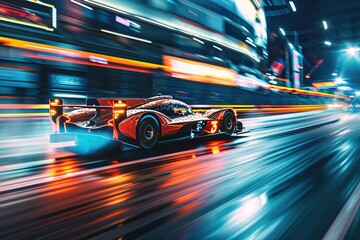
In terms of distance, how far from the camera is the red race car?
5352 mm

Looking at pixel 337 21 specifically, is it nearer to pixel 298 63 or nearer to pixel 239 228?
pixel 298 63

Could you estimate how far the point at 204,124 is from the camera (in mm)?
7070

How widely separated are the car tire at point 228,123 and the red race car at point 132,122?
18.1 inches

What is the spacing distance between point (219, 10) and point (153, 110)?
35545 millimetres

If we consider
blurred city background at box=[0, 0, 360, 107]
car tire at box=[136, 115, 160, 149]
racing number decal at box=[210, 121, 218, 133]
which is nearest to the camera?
car tire at box=[136, 115, 160, 149]

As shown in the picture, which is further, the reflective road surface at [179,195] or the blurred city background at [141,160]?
the blurred city background at [141,160]

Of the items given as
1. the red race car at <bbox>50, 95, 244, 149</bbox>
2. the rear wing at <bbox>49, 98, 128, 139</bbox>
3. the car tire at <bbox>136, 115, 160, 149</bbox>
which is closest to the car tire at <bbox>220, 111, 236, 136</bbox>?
the red race car at <bbox>50, 95, 244, 149</bbox>

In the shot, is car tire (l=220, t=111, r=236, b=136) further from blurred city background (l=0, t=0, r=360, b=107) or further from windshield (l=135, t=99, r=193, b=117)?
blurred city background (l=0, t=0, r=360, b=107)

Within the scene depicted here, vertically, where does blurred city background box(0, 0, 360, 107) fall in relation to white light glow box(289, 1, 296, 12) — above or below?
below

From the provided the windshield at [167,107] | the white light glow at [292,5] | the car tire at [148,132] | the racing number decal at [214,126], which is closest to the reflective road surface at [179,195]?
the car tire at [148,132]

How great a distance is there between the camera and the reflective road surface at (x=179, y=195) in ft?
7.47

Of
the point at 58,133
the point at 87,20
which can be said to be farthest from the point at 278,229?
the point at 87,20

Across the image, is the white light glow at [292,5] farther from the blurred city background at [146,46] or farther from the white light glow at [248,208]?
the white light glow at [248,208]

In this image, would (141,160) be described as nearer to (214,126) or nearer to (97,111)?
(97,111)
